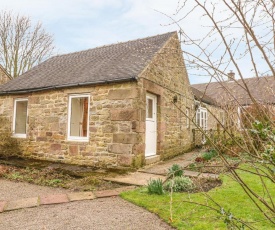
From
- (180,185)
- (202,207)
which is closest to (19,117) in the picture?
(180,185)

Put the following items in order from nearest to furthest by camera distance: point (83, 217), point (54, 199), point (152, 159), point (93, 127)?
point (83, 217)
point (54, 199)
point (93, 127)
point (152, 159)

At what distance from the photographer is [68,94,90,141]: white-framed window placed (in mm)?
8705

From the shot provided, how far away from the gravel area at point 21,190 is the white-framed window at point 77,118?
2.78m

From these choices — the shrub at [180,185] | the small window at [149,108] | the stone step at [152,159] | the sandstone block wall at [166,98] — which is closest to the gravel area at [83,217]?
the shrub at [180,185]

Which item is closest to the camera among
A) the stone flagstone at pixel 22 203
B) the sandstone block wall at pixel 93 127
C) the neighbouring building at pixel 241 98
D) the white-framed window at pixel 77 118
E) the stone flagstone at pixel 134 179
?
the neighbouring building at pixel 241 98

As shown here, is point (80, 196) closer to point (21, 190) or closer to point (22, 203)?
point (22, 203)

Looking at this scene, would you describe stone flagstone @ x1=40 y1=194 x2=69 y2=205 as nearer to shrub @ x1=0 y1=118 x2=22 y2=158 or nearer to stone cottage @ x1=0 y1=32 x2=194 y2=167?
stone cottage @ x1=0 y1=32 x2=194 y2=167

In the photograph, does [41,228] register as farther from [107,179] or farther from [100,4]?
[100,4]

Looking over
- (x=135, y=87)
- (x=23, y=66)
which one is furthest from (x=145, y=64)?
(x=23, y=66)

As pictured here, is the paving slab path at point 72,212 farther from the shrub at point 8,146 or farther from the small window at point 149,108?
the shrub at point 8,146

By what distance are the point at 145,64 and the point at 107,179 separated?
4.10 m

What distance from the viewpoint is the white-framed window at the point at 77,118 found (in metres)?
8.70

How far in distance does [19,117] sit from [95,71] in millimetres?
4433

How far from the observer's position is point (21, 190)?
5.44 m
